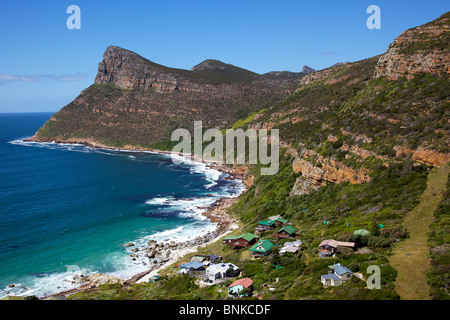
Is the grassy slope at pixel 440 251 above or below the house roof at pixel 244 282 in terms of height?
above

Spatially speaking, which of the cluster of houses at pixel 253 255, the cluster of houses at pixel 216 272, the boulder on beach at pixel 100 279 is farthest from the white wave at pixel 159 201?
the cluster of houses at pixel 216 272

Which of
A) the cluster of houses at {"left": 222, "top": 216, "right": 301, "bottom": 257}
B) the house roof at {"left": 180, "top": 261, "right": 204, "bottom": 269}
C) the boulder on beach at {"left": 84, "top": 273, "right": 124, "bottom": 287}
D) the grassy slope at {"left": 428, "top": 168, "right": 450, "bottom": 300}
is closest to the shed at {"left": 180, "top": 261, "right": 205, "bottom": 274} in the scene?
the house roof at {"left": 180, "top": 261, "right": 204, "bottom": 269}

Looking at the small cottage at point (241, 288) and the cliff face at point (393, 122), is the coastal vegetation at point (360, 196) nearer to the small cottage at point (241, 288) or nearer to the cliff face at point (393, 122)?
the cliff face at point (393, 122)
